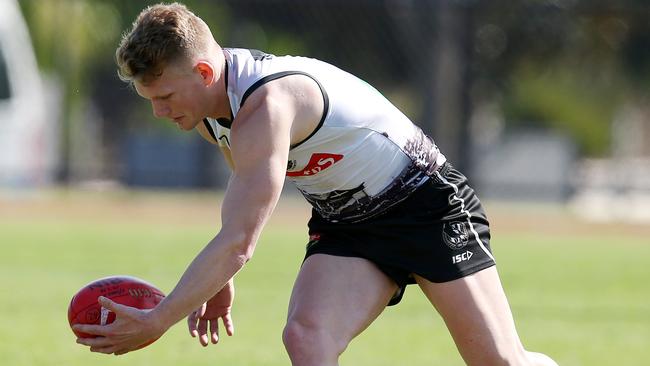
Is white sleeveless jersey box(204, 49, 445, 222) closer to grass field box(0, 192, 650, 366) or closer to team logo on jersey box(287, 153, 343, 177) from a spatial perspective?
team logo on jersey box(287, 153, 343, 177)

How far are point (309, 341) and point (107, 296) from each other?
83 centimetres

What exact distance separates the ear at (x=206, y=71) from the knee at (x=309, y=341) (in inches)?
41.7

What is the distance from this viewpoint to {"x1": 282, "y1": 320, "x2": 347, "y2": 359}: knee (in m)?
5.21

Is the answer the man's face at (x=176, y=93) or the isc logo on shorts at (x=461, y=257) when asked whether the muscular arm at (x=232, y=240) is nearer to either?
the man's face at (x=176, y=93)

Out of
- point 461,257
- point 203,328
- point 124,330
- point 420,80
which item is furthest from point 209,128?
point 420,80

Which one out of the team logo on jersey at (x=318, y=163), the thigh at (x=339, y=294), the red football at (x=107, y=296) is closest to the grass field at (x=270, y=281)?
the red football at (x=107, y=296)

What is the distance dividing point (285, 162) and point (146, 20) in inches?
27.9

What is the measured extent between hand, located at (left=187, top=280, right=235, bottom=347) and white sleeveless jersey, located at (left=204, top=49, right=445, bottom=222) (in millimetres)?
550

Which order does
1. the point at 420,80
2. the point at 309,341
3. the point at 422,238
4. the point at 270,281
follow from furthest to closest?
the point at 420,80
the point at 270,281
the point at 422,238
the point at 309,341

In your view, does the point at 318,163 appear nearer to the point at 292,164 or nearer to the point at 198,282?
the point at 292,164

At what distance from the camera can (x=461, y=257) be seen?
547 cm

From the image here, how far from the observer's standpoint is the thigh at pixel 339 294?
533 centimetres

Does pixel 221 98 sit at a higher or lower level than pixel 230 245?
higher

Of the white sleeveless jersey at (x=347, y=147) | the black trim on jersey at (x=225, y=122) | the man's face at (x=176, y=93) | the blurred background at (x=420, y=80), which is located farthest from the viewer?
the blurred background at (x=420, y=80)
